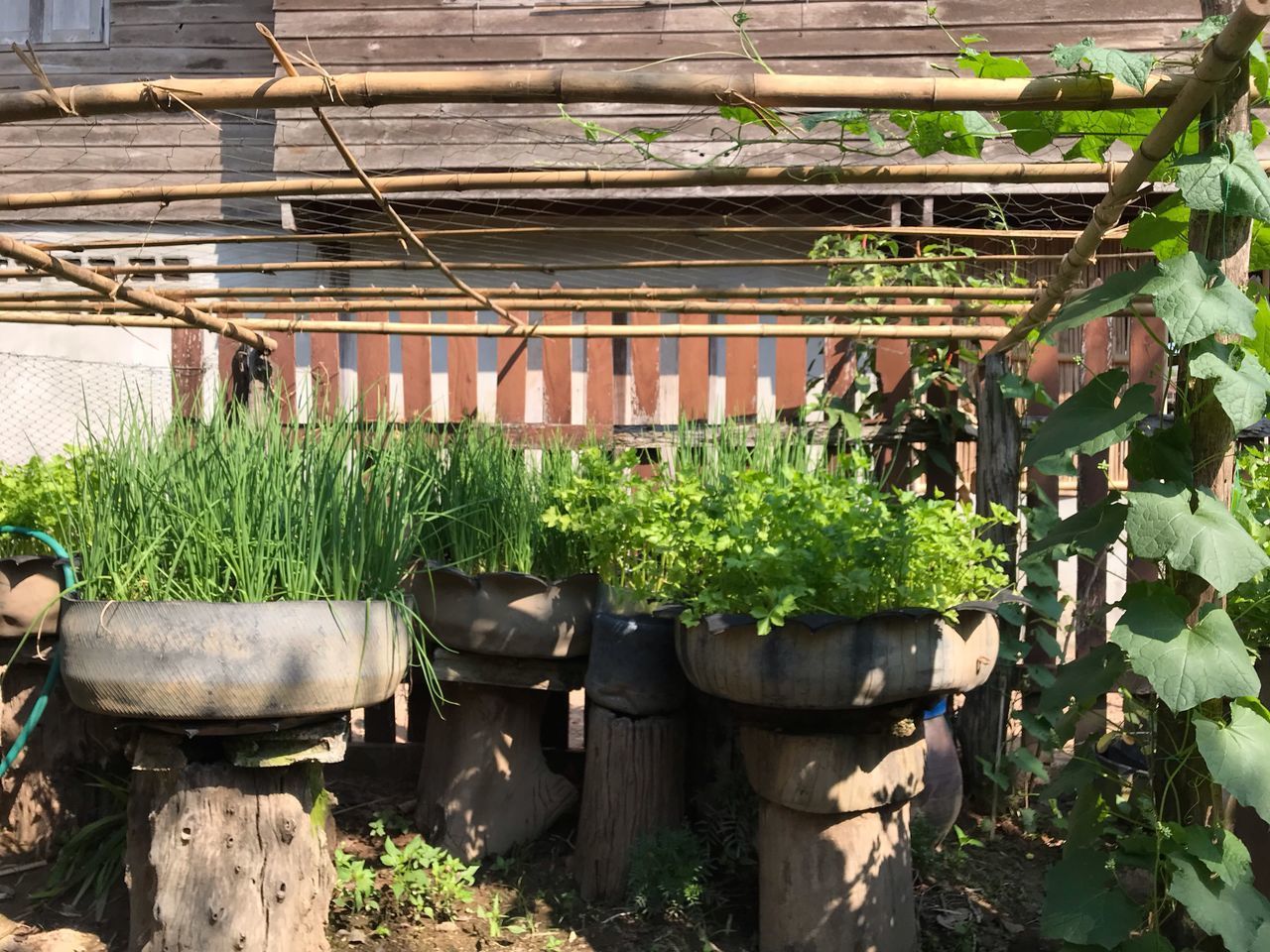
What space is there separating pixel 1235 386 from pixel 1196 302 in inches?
5.7

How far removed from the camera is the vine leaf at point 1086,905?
1926 mm

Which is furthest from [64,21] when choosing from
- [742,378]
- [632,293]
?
[632,293]

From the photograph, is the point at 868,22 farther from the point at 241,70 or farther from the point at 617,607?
the point at 617,607

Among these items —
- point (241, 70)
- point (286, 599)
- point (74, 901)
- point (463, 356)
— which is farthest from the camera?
point (241, 70)

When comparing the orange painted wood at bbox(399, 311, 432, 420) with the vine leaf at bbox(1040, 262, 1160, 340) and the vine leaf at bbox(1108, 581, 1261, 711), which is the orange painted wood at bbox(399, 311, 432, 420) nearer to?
the vine leaf at bbox(1040, 262, 1160, 340)

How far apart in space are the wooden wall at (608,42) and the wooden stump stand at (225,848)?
194 inches

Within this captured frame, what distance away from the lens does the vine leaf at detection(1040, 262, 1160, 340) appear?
1795mm

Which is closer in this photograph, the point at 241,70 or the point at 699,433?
the point at 699,433

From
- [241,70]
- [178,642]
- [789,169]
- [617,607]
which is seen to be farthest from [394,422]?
[241,70]

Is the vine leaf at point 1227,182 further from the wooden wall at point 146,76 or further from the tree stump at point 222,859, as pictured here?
the wooden wall at point 146,76

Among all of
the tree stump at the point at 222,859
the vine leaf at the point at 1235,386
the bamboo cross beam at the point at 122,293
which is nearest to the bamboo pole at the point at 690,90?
the vine leaf at the point at 1235,386

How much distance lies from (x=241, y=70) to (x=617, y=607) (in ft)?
19.8

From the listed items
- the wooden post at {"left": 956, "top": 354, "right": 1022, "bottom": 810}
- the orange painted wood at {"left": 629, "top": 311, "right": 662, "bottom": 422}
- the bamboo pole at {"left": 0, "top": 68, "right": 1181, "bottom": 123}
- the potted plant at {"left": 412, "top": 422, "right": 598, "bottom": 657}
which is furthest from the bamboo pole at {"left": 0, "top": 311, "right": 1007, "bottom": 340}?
the bamboo pole at {"left": 0, "top": 68, "right": 1181, "bottom": 123}

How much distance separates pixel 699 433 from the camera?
3842 millimetres
